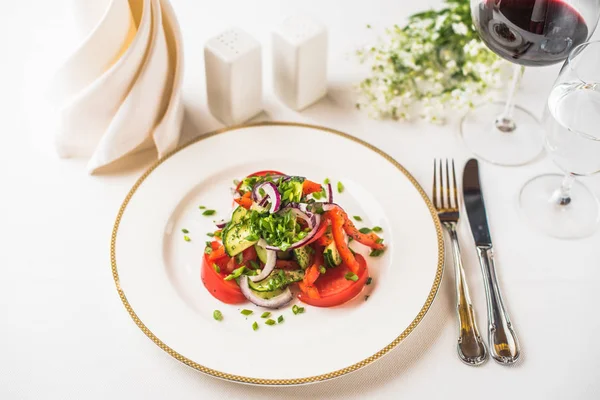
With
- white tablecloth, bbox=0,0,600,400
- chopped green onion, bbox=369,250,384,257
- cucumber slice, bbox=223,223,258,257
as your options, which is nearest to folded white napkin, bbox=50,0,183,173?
white tablecloth, bbox=0,0,600,400

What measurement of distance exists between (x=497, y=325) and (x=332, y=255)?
37 centimetres

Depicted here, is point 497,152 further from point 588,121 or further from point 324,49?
point 324,49

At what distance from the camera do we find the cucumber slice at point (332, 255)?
Result: 4.65 feet

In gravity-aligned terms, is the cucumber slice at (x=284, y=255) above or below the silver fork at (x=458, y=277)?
above

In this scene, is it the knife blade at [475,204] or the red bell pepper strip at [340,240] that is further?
the knife blade at [475,204]

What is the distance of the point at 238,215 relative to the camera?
4.80ft

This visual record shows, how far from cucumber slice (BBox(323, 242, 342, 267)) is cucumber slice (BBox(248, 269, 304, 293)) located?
64 millimetres

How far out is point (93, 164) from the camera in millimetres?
1688

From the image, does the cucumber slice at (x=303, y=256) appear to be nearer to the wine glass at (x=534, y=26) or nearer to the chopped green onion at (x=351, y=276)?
the chopped green onion at (x=351, y=276)

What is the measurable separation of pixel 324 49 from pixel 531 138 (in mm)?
599

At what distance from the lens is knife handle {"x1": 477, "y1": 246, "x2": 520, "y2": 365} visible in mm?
1381

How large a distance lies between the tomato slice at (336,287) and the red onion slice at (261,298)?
37 mm

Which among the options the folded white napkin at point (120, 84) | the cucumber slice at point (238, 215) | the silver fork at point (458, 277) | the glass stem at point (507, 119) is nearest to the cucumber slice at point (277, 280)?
the cucumber slice at point (238, 215)

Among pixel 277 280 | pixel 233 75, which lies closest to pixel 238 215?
pixel 277 280
